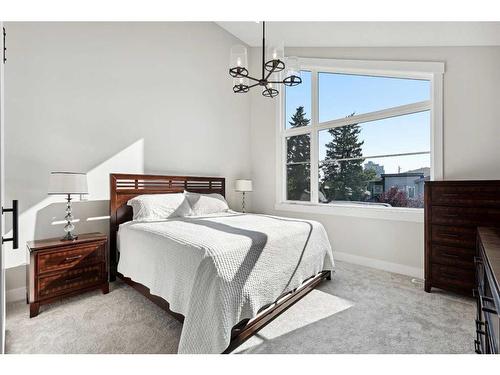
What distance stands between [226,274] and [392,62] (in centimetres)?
332

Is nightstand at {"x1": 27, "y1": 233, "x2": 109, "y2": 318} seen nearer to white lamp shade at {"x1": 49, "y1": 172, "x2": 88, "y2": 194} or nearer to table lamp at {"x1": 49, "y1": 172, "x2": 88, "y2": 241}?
table lamp at {"x1": 49, "y1": 172, "x2": 88, "y2": 241}

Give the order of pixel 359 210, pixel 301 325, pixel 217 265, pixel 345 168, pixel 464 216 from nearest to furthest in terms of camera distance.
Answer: pixel 217 265, pixel 301 325, pixel 464 216, pixel 359 210, pixel 345 168

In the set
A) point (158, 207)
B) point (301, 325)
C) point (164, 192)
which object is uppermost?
point (164, 192)

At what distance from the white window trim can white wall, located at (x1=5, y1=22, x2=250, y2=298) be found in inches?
41.9

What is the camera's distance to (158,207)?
2.92 metres

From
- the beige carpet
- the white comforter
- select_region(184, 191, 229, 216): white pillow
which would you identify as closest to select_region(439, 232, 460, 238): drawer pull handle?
the beige carpet

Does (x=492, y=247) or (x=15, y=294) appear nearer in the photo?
(x=492, y=247)

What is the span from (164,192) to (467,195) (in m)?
3.46

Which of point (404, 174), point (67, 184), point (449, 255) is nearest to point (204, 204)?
point (67, 184)

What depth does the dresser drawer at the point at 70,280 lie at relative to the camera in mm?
2098

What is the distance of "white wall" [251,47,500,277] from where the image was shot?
2510 mm

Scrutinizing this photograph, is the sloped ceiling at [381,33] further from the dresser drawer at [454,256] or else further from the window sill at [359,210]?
the dresser drawer at [454,256]

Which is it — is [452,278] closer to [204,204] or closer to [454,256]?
[454,256]

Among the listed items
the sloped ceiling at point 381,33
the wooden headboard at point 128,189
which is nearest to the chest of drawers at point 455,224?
the sloped ceiling at point 381,33
